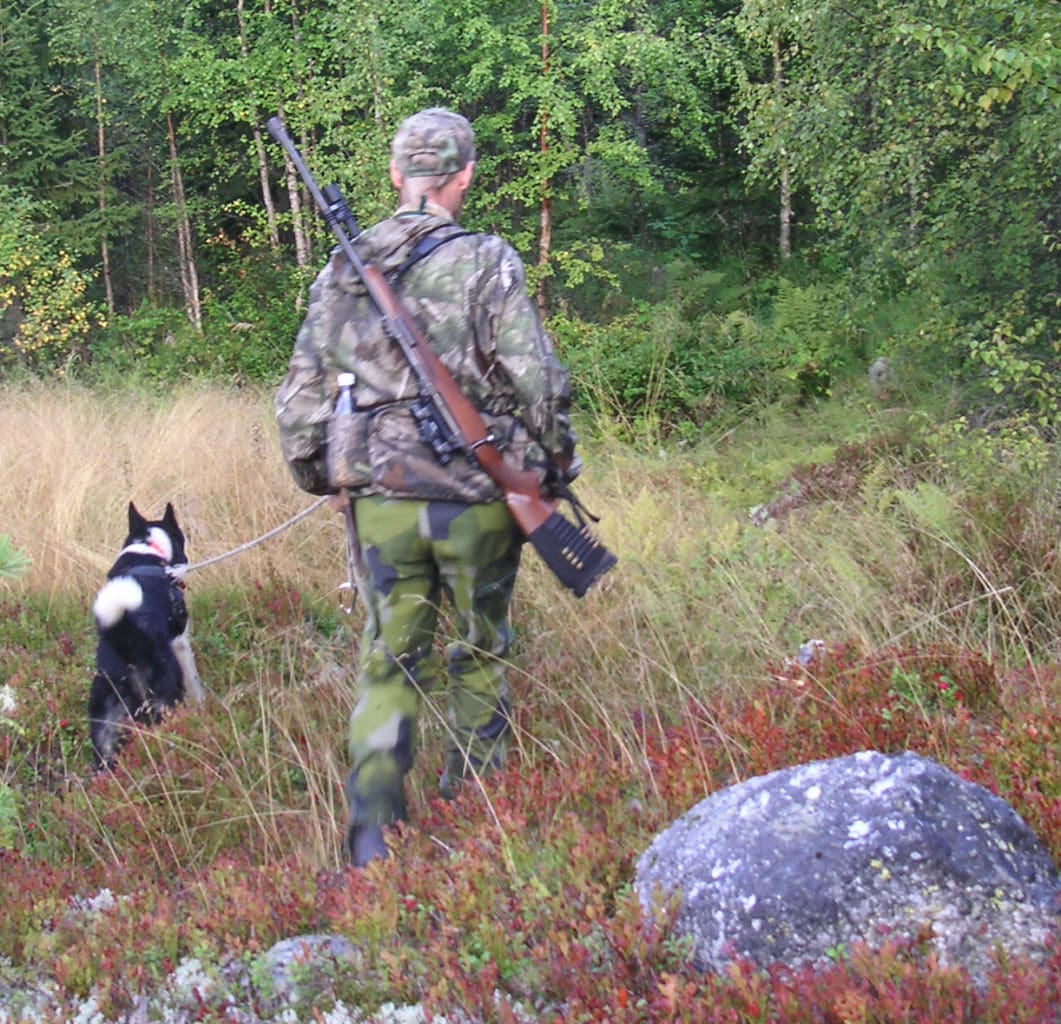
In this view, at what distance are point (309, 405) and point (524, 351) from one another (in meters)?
0.75

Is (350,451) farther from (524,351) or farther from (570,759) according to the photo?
(570,759)

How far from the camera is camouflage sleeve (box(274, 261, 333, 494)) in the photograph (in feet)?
12.2

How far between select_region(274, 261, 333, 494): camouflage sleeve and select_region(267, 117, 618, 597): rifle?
0.25 metres

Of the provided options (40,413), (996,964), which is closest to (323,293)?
(996,964)

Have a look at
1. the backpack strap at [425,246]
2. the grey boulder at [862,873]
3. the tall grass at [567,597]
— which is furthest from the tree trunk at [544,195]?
the grey boulder at [862,873]

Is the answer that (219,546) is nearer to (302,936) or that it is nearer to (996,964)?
(302,936)

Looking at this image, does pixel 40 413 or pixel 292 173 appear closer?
pixel 40 413

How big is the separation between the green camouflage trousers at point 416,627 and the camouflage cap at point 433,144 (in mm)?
1096

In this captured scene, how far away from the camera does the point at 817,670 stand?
388cm

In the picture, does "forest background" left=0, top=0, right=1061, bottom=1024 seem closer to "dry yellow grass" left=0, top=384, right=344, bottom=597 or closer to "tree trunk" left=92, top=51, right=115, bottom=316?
"dry yellow grass" left=0, top=384, right=344, bottom=597

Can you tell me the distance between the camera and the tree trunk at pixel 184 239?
18903mm

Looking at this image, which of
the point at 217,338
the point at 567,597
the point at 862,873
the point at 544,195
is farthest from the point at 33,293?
the point at 862,873

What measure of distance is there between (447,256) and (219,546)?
3457 mm

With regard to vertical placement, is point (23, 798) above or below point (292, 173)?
below
